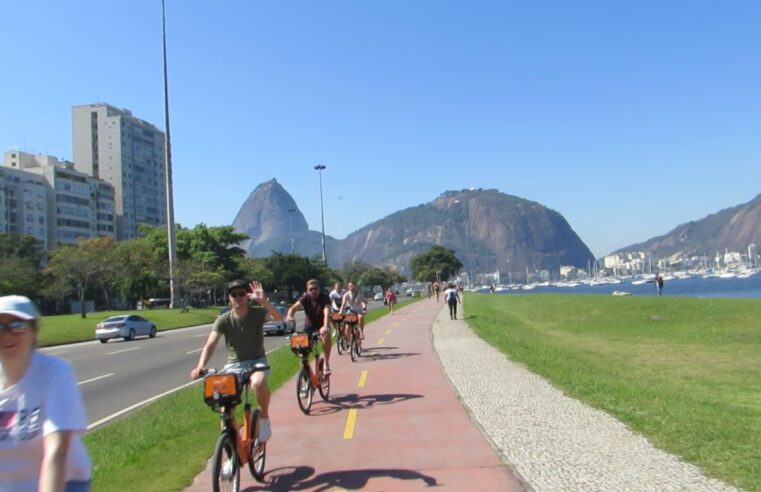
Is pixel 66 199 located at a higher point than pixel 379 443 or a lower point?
higher

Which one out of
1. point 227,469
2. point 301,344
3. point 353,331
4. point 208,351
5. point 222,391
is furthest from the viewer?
point 353,331

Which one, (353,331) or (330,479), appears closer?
(330,479)

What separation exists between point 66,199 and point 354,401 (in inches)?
4813

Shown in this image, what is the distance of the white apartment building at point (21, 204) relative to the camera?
4341 inches

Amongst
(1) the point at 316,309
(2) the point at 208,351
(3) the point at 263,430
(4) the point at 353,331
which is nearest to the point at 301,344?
(1) the point at 316,309

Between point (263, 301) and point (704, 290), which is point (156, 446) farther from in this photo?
point (704, 290)

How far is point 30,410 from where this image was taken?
297 cm

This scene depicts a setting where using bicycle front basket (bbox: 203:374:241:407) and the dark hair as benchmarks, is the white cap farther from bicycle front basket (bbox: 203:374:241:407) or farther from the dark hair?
the dark hair

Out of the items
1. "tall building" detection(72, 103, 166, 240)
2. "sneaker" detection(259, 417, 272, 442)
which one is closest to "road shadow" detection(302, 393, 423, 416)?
"sneaker" detection(259, 417, 272, 442)

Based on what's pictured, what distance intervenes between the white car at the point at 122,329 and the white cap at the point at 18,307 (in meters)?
33.5

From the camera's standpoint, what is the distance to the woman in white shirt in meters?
2.95

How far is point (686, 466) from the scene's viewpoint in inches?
245

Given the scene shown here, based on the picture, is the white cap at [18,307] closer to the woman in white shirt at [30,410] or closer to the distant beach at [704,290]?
the woman in white shirt at [30,410]

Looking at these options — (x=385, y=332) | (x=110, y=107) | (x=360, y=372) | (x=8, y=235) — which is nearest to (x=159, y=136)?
(x=110, y=107)
